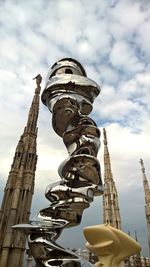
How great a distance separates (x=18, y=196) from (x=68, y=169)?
1482cm

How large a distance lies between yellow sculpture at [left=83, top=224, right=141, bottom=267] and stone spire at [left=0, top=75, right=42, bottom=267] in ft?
40.6

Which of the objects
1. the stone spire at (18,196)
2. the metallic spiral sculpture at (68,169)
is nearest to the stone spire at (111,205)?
the stone spire at (18,196)

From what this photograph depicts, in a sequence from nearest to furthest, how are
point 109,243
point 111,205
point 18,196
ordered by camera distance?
point 109,243 < point 18,196 < point 111,205

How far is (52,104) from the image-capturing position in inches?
31.3

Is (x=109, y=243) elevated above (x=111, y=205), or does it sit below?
below

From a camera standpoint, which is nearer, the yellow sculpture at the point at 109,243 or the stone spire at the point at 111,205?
the yellow sculpture at the point at 109,243

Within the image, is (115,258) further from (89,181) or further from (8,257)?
(8,257)

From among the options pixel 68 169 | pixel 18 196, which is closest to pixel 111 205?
pixel 18 196

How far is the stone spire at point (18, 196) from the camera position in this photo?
41.5 ft

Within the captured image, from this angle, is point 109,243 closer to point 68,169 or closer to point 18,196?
point 68,169

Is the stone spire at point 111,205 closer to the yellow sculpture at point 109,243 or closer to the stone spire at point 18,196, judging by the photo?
Result: the stone spire at point 18,196

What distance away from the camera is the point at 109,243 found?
0.55m

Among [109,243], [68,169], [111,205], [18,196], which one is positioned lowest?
[109,243]

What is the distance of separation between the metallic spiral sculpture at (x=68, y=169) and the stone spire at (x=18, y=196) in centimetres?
1231
